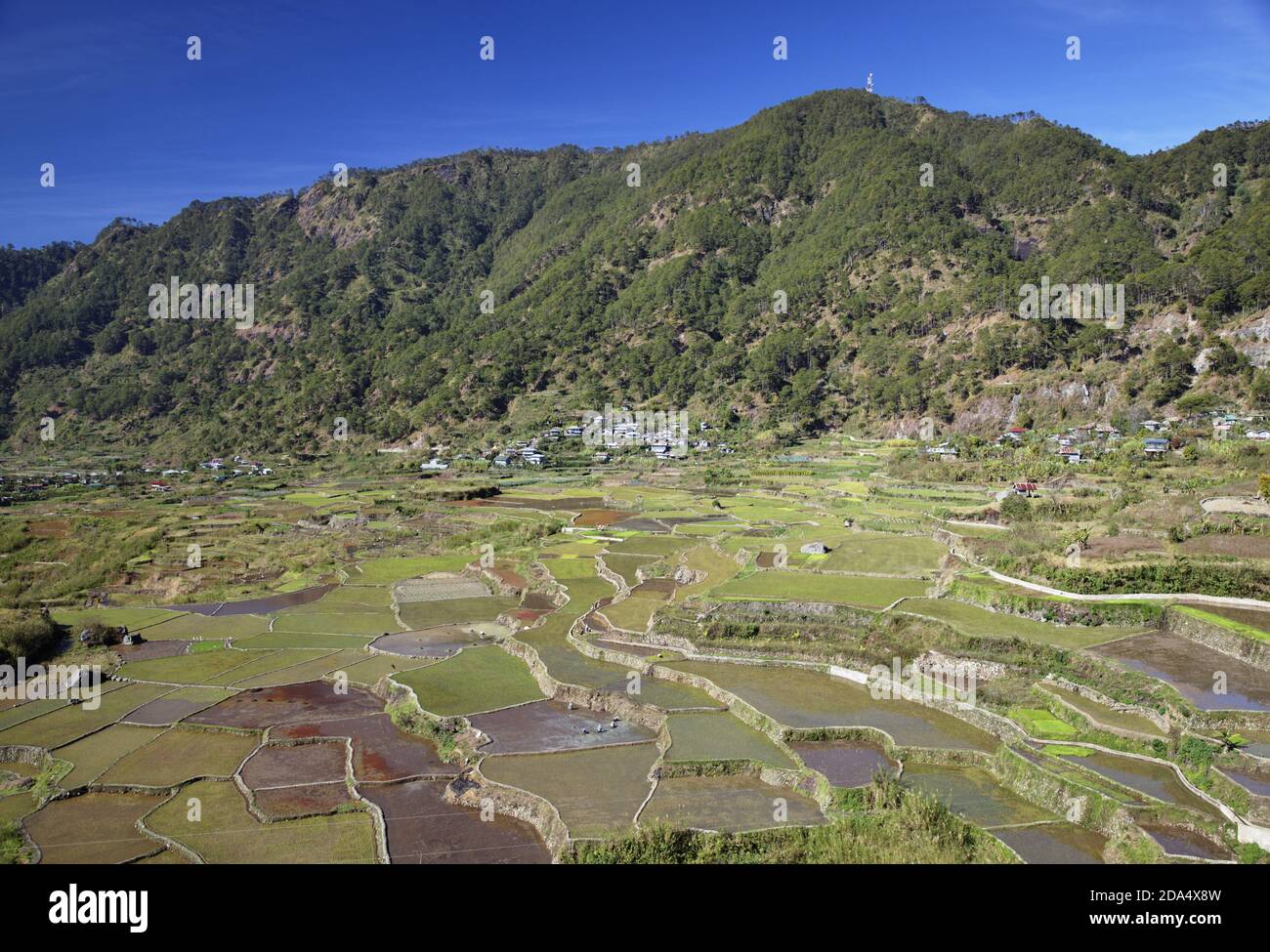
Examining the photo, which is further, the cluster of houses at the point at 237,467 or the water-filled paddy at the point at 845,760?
the cluster of houses at the point at 237,467

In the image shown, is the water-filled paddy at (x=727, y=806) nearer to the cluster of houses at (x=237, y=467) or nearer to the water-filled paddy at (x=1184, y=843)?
the water-filled paddy at (x=1184, y=843)

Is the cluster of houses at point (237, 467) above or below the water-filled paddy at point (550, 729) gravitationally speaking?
above

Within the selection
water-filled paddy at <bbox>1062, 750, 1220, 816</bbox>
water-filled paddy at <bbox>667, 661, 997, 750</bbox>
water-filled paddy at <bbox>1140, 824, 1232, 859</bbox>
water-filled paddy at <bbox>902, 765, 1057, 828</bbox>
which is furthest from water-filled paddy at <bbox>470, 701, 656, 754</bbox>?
water-filled paddy at <bbox>1140, 824, 1232, 859</bbox>

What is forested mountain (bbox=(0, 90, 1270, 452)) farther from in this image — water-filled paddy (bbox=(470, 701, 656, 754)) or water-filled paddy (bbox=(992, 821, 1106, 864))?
water-filled paddy (bbox=(470, 701, 656, 754))

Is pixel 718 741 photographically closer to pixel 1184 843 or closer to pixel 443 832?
pixel 443 832

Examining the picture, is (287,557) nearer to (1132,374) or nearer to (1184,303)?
(1132,374)

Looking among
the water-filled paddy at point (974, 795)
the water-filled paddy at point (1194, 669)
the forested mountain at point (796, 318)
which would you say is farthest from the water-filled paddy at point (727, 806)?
the forested mountain at point (796, 318)

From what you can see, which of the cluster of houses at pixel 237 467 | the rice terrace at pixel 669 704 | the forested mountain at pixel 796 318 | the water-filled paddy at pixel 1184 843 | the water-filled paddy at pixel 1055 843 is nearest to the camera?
the water-filled paddy at pixel 1184 843

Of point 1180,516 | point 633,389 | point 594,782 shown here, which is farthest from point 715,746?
point 633,389

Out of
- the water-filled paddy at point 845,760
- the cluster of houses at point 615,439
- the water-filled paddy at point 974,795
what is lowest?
the water-filled paddy at point 845,760

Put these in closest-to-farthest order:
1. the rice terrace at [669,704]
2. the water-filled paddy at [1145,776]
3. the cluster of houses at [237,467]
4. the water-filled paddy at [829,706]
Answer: the water-filled paddy at [1145,776] → the rice terrace at [669,704] → the water-filled paddy at [829,706] → the cluster of houses at [237,467]
